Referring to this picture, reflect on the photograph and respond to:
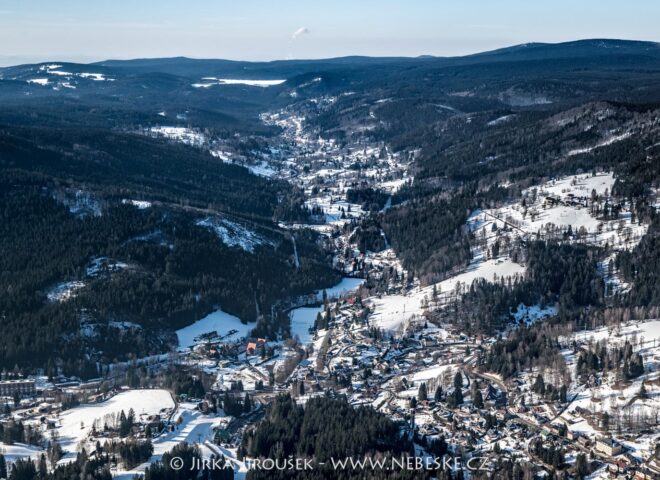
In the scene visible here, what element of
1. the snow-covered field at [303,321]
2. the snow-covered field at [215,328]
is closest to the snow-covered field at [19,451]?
the snow-covered field at [215,328]

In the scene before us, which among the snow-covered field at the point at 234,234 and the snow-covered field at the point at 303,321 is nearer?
the snow-covered field at the point at 303,321

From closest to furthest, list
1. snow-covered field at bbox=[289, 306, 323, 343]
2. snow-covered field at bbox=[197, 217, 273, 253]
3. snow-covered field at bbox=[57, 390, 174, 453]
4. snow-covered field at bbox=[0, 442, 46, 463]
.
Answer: snow-covered field at bbox=[0, 442, 46, 463] → snow-covered field at bbox=[57, 390, 174, 453] → snow-covered field at bbox=[289, 306, 323, 343] → snow-covered field at bbox=[197, 217, 273, 253]

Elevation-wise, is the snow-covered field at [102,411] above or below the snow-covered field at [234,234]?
below

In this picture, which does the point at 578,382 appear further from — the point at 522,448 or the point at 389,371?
the point at 389,371

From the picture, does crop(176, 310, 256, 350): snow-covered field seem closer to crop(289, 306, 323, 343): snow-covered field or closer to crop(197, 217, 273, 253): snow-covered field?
crop(289, 306, 323, 343): snow-covered field

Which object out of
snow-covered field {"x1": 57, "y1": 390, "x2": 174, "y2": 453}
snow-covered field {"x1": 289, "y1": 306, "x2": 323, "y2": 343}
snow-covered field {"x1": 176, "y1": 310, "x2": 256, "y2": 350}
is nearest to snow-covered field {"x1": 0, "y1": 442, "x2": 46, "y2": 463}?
snow-covered field {"x1": 57, "y1": 390, "x2": 174, "y2": 453}

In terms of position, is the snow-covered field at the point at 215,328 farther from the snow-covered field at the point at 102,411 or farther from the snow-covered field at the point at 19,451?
the snow-covered field at the point at 19,451

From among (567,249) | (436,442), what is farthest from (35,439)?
(567,249)

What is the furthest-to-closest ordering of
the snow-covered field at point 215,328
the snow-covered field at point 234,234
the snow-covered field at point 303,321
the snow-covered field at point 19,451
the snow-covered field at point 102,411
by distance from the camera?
the snow-covered field at point 234,234, the snow-covered field at point 303,321, the snow-covered field at point 215,328, the snow-covered field at point 102,411, the snow-covered field at point 19,451

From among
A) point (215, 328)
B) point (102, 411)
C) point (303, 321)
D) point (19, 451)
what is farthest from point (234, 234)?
point (19, 451)

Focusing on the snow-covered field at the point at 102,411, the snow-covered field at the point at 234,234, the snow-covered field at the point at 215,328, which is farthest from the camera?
the snow-covered field at the point at 234,234

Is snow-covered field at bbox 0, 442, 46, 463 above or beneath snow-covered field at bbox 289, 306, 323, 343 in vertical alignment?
beneath
